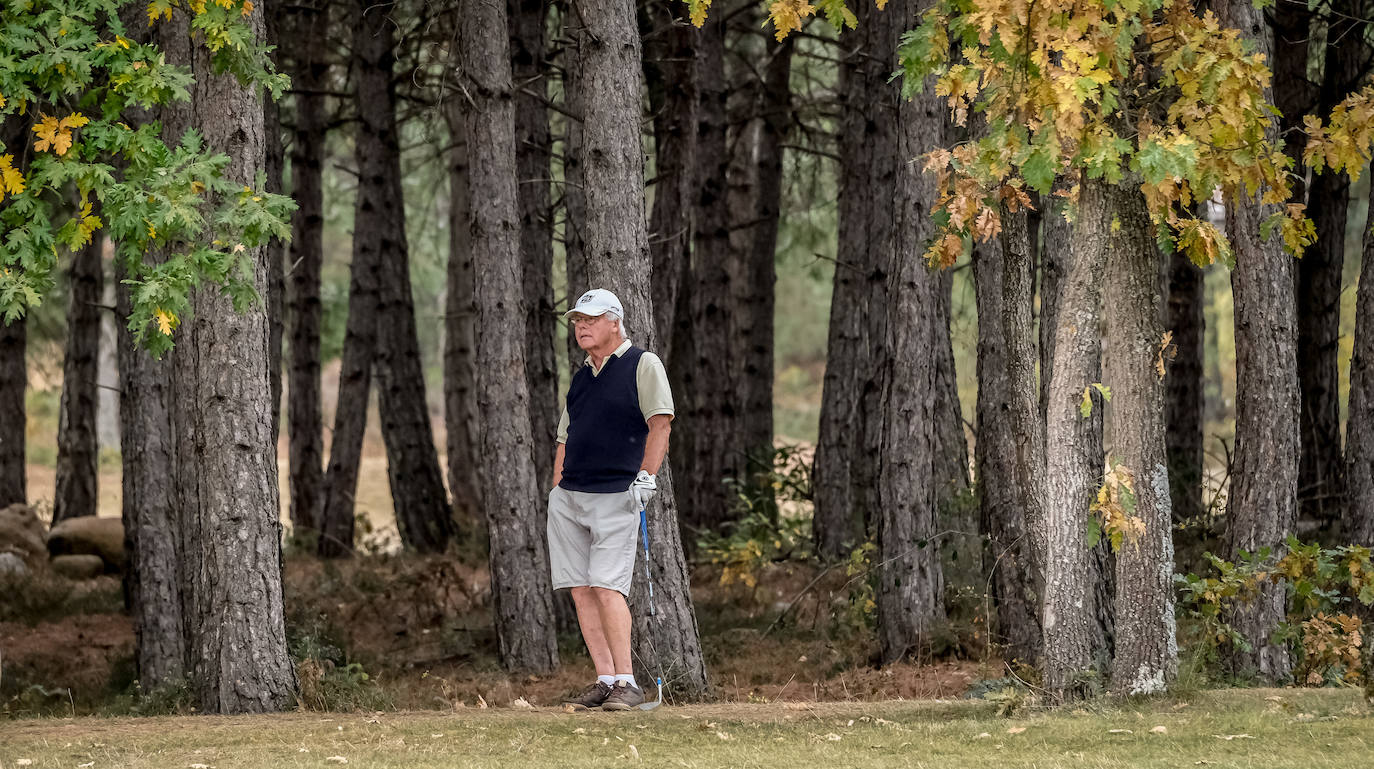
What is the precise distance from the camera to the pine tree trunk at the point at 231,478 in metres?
8.39

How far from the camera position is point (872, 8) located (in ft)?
44.3

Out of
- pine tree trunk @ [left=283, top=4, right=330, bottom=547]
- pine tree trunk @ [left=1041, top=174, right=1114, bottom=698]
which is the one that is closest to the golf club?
pine tree trunk @ [left=1041, top=174, right=1114, bottom=698]

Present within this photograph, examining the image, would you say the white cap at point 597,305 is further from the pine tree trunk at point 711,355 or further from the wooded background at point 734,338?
the pine tree trunk at point 711,355

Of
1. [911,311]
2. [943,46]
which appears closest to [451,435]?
[911,311]

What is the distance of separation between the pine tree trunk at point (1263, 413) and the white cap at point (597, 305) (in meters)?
4.39

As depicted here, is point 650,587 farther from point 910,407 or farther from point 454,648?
point 454,648

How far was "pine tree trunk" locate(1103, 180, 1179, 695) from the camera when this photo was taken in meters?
7.20

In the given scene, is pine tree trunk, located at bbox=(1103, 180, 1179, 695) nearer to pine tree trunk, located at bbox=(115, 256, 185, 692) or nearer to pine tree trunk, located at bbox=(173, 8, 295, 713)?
pine tree trunk, located at bbox=(173, 8, 295, 713)

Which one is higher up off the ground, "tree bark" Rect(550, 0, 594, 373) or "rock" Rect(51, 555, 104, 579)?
"tree bark" Rect(550, 0, 594, 373)

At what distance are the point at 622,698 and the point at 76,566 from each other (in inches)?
507

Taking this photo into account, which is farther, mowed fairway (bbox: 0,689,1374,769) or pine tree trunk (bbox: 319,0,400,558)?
pine tree trunk (bbox: 319,0,400,558)

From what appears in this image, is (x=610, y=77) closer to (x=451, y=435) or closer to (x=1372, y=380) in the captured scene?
(x=1372, y=380)

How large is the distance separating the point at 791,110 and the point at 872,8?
4.52 metres

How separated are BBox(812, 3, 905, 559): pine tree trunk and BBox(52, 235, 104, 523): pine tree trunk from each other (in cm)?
925
